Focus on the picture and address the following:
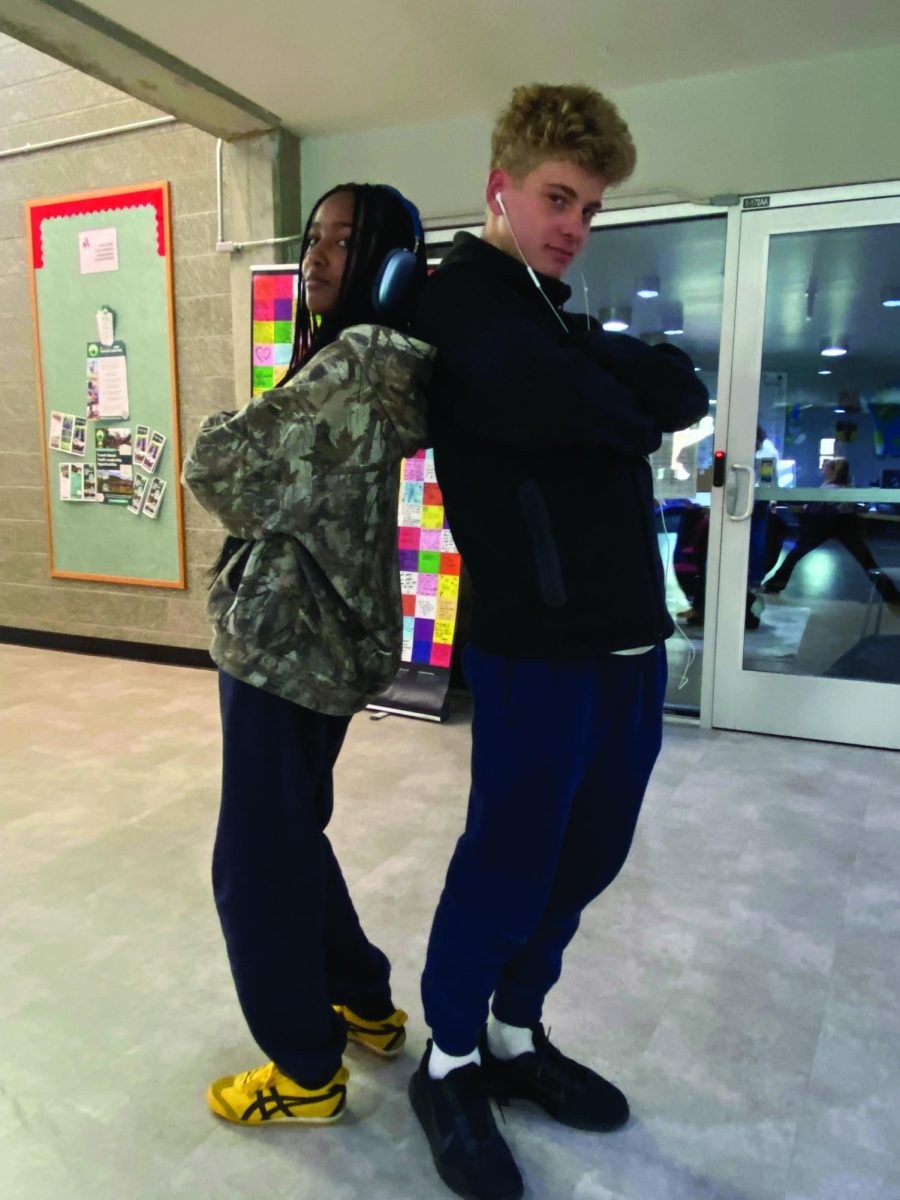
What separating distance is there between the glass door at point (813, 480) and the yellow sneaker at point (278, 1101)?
230 cm

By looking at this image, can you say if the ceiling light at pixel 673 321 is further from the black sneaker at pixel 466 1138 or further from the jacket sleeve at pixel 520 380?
the black sneaker at pixel 466 1138

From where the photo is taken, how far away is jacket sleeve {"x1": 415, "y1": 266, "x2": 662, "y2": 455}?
0.89 meters

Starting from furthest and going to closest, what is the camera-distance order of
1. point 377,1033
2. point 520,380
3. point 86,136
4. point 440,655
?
point 86,136 < point 440,655 < point 377,1033 < point 520,380

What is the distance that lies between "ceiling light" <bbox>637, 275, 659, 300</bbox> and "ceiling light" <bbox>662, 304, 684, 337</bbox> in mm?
124

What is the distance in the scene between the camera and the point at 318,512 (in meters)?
1.02

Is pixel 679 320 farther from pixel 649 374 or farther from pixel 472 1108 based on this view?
pixel 472 1108

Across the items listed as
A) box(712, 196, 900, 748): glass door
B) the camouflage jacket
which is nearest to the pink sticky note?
box(712, 196, 900, 748): glass door

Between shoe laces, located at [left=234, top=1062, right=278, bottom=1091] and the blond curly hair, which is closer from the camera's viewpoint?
the blond curly hair

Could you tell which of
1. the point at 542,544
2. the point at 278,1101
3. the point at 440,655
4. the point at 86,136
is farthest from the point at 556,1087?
the point at 86,136

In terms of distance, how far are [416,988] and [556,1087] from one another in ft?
1.33

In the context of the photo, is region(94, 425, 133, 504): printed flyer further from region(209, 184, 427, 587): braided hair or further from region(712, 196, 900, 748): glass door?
region(209, 184, 427, 587): braided hair

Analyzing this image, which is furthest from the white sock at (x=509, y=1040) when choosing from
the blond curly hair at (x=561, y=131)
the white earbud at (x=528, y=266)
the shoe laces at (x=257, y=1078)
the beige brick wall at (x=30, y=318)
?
the beige brick wall at (x=30, y=318)

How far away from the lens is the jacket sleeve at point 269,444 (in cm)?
97

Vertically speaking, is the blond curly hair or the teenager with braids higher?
the blond curly hair
